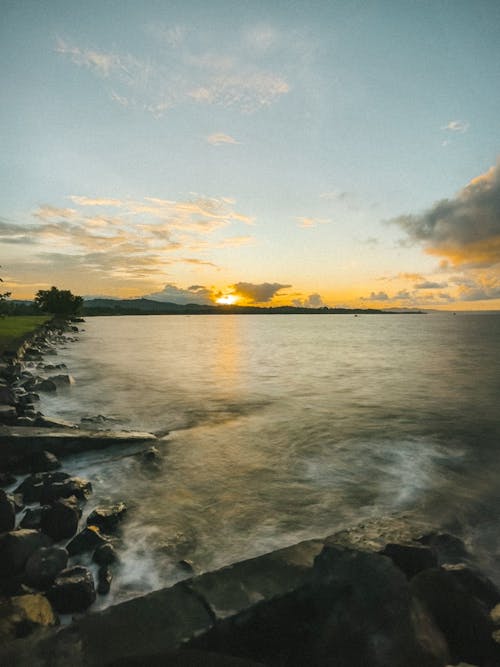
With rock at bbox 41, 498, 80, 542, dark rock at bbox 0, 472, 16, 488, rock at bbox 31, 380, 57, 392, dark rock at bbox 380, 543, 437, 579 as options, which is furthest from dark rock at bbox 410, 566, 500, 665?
rock at bbox 31, 380, 57, 392

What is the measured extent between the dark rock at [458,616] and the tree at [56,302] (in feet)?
417

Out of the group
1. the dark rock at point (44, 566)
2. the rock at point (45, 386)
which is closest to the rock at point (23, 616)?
the dark rock at point (44, 566)

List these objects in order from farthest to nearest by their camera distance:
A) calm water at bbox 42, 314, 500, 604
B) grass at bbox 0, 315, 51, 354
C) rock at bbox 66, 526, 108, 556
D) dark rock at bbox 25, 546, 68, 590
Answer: grass at bbox 0, 315, 51, 354 → calm water at bbox 42, 314, 500, 604 → rock at bbox 66, 526, 108, 556 → dark rock at bbox 25, 546, 68, 590

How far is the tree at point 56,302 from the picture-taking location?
11675 cm

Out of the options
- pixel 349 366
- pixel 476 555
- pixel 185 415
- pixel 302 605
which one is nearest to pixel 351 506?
pixel 476 555

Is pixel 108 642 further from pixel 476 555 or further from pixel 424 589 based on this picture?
pixel 476 555

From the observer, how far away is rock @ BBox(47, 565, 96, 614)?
4480 millimetres

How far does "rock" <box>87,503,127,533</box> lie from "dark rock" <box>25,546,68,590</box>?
4.96ft

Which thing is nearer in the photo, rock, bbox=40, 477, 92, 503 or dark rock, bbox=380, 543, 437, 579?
dark rock, bbox=380, 543, 437, 579

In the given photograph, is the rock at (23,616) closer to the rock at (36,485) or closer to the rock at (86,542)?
the rock at (86,542)

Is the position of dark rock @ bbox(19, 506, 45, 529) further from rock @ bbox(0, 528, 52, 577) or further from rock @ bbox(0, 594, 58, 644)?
rock @ bbox(0, 594, 58, 644)

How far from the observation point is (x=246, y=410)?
56.6 ft

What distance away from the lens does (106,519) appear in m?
6.54

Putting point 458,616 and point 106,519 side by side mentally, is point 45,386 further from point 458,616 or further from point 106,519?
point 458,616
